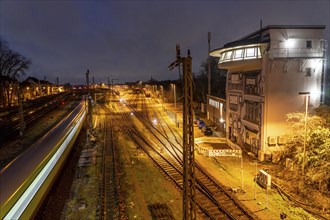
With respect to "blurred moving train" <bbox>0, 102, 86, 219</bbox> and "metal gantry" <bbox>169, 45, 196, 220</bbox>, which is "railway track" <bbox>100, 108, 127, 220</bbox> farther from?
"metal gantry" <bbox>169, 45, 196, 220</bbox>

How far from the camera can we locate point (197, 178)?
1997 centimetres

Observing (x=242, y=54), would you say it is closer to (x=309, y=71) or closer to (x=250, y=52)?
(x=250, y=52)

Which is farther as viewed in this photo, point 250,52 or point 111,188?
point 250,52

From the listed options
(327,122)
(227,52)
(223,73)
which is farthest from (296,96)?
(223,73)

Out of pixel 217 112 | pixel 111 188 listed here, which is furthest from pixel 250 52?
pixel 111 188

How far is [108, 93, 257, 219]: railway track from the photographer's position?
15.0 meters

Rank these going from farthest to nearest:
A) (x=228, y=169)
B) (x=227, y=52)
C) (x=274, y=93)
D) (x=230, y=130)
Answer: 1. (x=230, y=130)
2. (x=227, y=52)
3. (x=274, y=93)
4. (x=228, y=169)

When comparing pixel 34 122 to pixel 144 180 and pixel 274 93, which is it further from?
pixel 274 93

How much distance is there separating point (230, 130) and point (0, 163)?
24061 mm

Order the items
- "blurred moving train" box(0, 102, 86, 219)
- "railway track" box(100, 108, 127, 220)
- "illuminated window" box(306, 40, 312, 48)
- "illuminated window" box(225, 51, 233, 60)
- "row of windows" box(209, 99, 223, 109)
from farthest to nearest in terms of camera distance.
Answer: "row of windows" box(209, 99, 223, 109), "illuminated window" box(225, 51, 233, 60), "illuminated window" box(306, 40, 312, 48), "railway track" box(100, 108, 127, 220), "blurred moving train" box(0, 102, 86, 219)

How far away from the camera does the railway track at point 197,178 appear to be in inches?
589

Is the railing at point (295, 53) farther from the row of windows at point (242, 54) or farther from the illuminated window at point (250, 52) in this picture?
the illuminated window at point (250, 52)

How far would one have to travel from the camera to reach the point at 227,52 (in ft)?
92.6

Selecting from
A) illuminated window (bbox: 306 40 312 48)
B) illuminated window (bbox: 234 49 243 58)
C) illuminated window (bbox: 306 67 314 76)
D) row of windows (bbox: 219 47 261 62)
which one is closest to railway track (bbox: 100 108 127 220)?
row of windows (bbox: 219 47 261 62)
